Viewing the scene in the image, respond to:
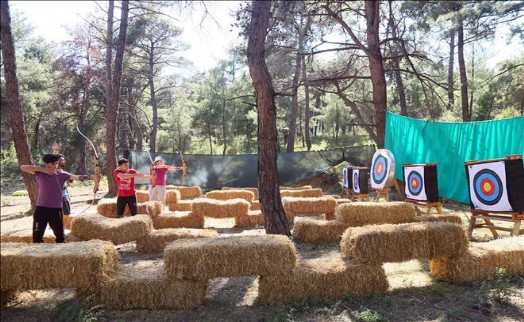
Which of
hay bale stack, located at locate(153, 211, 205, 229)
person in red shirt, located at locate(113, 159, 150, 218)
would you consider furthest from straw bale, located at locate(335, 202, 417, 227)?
person in red shirt, located at locate(113, 159, 150, 218)

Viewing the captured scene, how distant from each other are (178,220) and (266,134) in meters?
2.75

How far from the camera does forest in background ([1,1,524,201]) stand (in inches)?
398

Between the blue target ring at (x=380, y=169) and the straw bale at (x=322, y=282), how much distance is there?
15.8 feet

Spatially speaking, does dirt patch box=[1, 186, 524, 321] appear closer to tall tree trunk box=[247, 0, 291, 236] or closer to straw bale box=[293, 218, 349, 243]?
tall tree trunk box=[247, 0, 291, 236]

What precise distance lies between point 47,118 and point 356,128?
27.1m

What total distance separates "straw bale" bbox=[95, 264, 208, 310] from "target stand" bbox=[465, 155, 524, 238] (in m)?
4.22

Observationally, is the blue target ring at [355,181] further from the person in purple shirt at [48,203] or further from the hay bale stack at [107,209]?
the person in purple shirt at [48,203]

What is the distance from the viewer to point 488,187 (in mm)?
5289

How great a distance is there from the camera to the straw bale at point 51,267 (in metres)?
2.84

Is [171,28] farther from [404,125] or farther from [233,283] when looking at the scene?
[233,283]

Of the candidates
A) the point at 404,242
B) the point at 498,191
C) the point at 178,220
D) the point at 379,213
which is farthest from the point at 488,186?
the point at 178,220

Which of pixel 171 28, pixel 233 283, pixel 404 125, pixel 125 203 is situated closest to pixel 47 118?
pixel 171 28

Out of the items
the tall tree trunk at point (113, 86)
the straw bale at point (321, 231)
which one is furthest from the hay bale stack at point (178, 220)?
the tall tree trunk at point (113, 86)

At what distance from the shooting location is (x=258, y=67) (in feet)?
17.2
